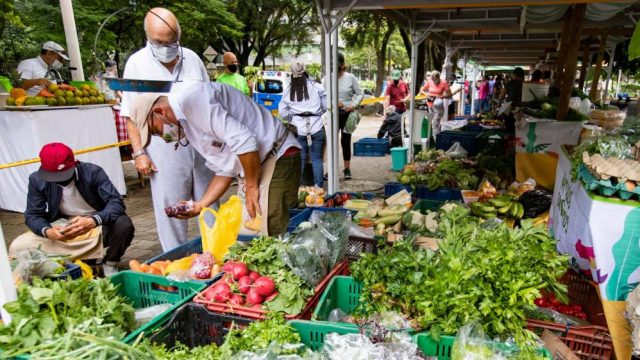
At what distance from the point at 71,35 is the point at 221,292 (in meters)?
7.75

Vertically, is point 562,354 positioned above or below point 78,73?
below

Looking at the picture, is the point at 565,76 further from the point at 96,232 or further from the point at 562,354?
the point at 96,232

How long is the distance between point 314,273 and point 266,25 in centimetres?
2483

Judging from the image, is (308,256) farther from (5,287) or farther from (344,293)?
(5,287)

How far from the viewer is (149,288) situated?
2613 millimetres

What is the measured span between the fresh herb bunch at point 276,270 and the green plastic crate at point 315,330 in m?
0.12

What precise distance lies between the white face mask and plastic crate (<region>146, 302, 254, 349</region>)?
2027 millimetres

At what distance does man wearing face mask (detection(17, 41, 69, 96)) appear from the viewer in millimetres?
6418

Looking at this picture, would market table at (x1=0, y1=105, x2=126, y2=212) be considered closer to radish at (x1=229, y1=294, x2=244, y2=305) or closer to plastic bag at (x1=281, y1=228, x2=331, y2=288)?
plastic bag at (x1=281, y1=228, x2=331, y2=288)

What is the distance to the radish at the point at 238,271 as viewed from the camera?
8.14 ft

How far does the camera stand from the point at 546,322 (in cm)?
224

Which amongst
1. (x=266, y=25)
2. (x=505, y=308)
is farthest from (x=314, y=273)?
(x=266, y=25)

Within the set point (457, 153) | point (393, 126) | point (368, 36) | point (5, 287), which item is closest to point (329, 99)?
point (457, 153)

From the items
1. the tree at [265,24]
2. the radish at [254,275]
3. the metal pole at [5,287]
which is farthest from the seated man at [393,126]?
the tree at [265,24]
